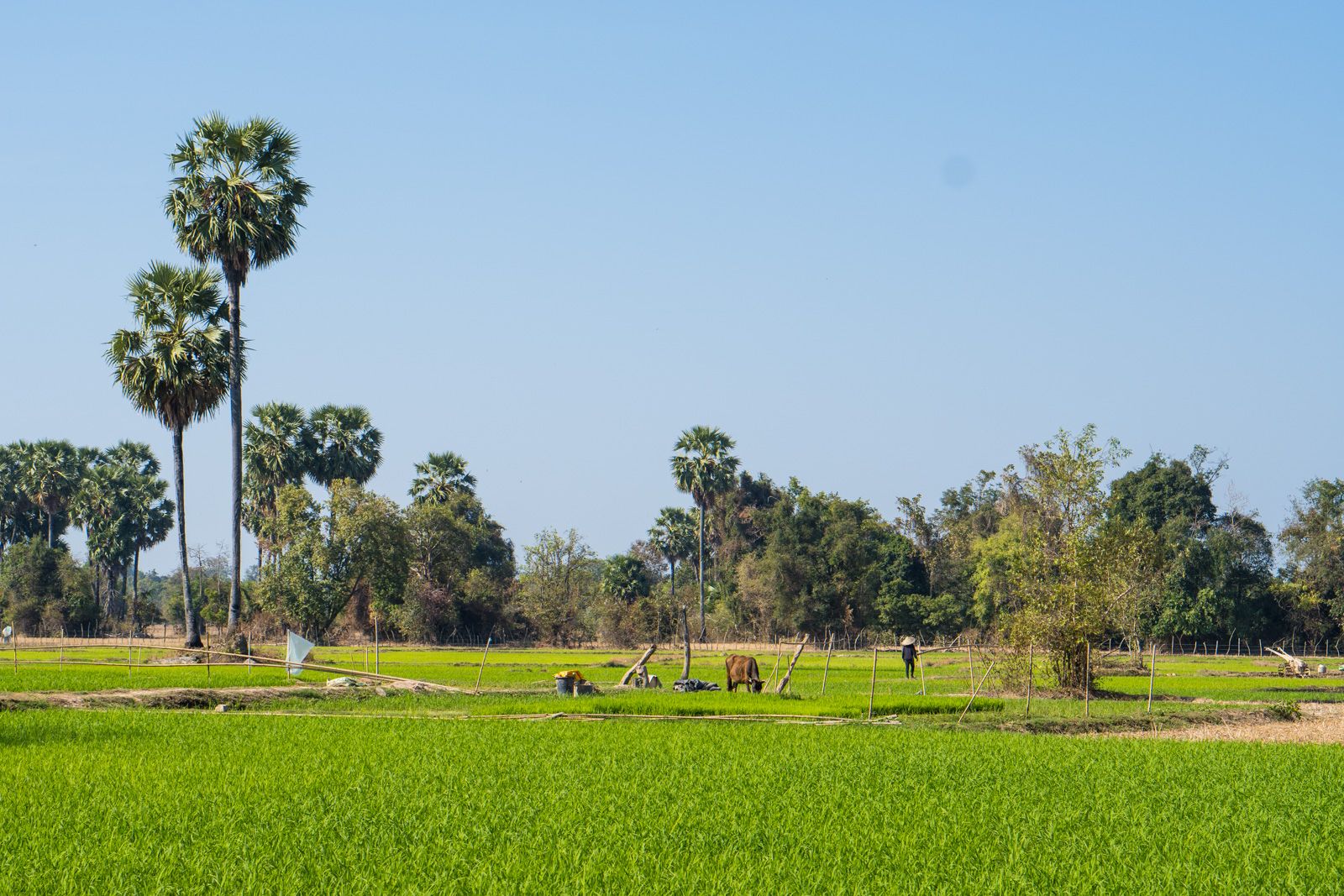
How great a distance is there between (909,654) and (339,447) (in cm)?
5009

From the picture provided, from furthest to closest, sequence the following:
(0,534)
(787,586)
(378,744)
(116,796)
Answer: (0,534), (787,586), (378,744), (116,796)

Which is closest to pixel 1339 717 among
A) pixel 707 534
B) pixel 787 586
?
pixel 787 586

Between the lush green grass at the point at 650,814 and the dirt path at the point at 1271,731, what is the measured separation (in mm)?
3285

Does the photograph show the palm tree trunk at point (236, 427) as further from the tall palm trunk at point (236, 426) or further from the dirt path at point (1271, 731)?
the dirt path at point (1271, 731)

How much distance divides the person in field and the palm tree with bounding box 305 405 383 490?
154 ft

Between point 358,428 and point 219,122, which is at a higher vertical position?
point 219,122

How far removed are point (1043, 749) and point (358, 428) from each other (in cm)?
7025

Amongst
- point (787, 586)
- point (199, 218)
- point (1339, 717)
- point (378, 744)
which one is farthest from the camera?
point (787, 586)

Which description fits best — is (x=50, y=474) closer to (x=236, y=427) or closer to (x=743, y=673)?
(x=236, y=427)

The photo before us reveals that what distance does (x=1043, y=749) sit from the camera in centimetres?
2112

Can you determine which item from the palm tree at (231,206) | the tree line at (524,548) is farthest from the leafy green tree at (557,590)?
the palm tree at (231,206)

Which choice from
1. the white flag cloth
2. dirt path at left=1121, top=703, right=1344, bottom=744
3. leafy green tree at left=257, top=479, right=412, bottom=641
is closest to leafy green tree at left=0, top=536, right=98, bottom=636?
leafy green tree at left=257, top=479, right=412, bottom=641

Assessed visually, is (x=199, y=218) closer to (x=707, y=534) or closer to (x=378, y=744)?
Result: (x=378, y=744)

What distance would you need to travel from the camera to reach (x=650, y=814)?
14344 millimetres
